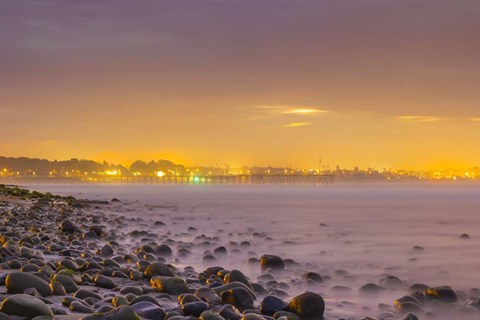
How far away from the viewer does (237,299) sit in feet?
15.8

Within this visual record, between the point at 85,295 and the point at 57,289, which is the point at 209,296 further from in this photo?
the point at 57,289

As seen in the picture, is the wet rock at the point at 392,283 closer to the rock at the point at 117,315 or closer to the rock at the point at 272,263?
the rock at the point at 272,263

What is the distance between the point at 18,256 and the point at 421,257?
7821 millimetres

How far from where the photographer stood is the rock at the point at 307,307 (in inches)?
185

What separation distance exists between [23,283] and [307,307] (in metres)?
2.38

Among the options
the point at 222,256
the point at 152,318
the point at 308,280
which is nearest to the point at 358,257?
the point at 222,256

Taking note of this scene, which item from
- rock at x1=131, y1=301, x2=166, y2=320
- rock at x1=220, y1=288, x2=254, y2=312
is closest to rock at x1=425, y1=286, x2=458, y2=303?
rock at x1=220, y1=288, x2=254, y2=312

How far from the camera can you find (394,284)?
721 cm

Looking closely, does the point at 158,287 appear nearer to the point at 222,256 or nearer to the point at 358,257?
the point at 222,256

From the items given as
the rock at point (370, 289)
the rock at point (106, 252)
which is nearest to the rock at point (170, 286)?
the rock at point (370, 289)

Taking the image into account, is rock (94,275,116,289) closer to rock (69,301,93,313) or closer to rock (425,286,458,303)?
→ rock (69,301,93,313)

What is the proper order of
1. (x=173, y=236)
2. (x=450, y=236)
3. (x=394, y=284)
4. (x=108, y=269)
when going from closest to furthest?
(x=108, y=269), (x=394, y=284), (x=173, y=236), (x=450, y=236)

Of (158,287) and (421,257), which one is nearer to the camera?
(158,287)

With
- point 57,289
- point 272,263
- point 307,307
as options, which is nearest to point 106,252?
point 272,263
